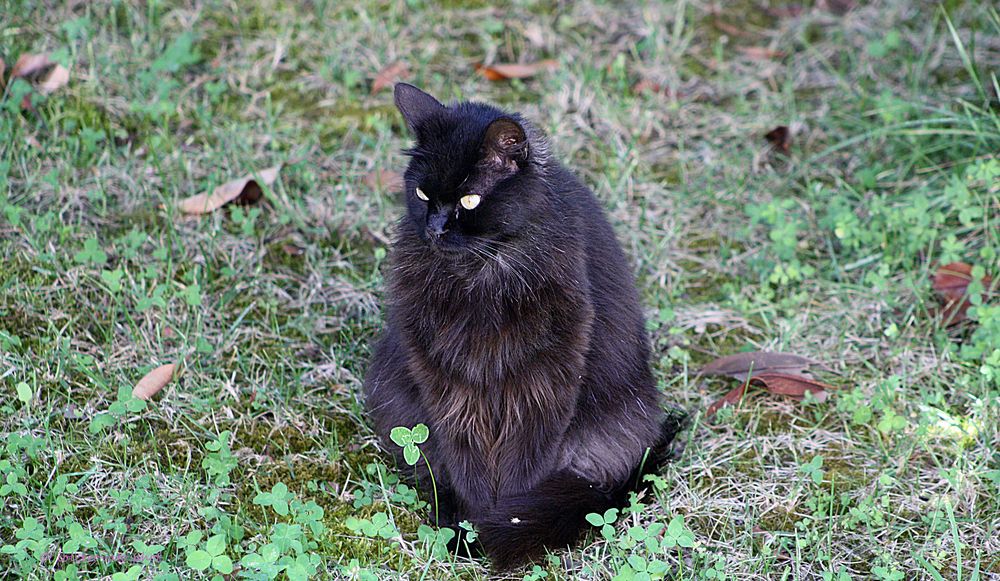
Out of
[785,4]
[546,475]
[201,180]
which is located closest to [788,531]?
[546,475]

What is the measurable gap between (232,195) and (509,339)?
1566mm

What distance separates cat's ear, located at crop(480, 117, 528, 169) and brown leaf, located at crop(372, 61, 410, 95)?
1.99 m

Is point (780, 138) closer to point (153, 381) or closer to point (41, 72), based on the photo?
point (153, 381)

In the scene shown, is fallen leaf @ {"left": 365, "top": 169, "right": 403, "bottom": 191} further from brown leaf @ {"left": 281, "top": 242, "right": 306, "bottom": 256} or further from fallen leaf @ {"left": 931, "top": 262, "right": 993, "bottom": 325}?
fallen leaf @ {"left": 931, "top": 262, "right": 993, "bottom": 325}

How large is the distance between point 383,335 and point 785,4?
3031mm

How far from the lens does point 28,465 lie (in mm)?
2852

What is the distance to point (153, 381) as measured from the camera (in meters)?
3.15

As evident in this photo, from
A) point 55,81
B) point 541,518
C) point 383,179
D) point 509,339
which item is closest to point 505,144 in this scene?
point 509,339

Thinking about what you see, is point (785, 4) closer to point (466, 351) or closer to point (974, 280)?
point (974, 280)

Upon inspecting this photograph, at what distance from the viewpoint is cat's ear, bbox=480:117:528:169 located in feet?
8.09

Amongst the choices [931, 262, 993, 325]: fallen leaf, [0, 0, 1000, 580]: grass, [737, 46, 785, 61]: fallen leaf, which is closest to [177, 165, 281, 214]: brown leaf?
[0, 0, 1000, 580]: grass

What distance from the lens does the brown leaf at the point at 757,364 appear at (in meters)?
3.38

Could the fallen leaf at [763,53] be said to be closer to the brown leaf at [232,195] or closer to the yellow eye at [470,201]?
the brown leaf at [232,195]

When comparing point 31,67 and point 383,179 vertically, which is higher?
point 31,67
